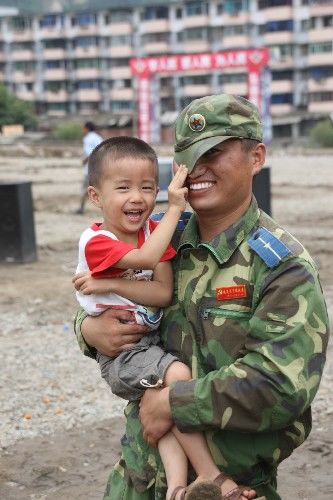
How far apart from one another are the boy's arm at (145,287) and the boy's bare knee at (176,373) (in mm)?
187

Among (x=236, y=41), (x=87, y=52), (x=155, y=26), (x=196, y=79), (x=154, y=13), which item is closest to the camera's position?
(x=236, y=41)

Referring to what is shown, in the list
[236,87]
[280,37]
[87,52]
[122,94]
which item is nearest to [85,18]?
[87,52]

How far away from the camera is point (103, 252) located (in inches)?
98.7

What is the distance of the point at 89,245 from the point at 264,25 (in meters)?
66.6

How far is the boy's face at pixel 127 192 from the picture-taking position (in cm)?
251

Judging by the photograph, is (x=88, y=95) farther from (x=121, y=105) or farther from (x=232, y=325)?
(x=232, y=325)

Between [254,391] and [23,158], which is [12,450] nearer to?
[254,391]

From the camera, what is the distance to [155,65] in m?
48.8

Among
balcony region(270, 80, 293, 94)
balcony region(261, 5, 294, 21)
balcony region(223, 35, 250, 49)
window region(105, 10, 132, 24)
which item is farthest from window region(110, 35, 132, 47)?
balcony region(270, 80, 293, 94)

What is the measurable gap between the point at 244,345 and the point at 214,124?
56cm

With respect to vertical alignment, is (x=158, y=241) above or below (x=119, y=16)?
below

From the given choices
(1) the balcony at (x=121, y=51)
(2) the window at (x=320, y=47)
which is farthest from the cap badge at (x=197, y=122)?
(1) the balcony at (x=121, y=51)

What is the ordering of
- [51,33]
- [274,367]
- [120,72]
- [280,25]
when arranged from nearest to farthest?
[274,367] → [280,25] → [120,72] → [51,33]

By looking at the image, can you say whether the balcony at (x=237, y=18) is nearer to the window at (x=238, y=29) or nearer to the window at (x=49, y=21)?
the window at (x=238, y=29)
